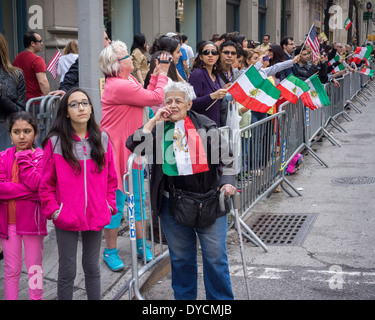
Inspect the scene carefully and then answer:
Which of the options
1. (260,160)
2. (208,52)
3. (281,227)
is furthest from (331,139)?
(208,52)

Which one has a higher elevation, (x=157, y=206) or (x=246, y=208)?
(x=157, y=206)

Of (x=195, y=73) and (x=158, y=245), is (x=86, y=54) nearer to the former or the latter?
(x=195, y=73)

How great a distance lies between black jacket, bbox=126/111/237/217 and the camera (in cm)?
436

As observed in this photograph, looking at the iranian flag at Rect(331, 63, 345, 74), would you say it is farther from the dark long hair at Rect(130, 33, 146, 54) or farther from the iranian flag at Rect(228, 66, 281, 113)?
the iranian flag at Rect(228, 66, 281, 113)

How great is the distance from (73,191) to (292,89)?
5843 millimetres

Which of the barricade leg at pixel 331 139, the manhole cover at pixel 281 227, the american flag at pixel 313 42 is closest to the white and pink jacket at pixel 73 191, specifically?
the manhole cover at pixel 281 227

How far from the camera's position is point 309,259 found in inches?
239

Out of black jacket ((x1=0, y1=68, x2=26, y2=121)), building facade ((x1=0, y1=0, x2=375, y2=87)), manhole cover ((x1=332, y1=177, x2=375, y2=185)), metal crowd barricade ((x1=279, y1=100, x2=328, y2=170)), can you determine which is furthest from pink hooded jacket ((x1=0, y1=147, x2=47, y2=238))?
building facade ((x1=0, y1=0, x2=375, y2=87))

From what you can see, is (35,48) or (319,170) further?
(319,170)

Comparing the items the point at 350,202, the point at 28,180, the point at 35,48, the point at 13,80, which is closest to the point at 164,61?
the point at 13,80

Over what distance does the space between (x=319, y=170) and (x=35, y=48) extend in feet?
18.2

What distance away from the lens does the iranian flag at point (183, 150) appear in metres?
4.26

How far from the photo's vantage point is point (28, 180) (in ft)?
14.3

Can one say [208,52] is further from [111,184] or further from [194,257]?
[194,257]
